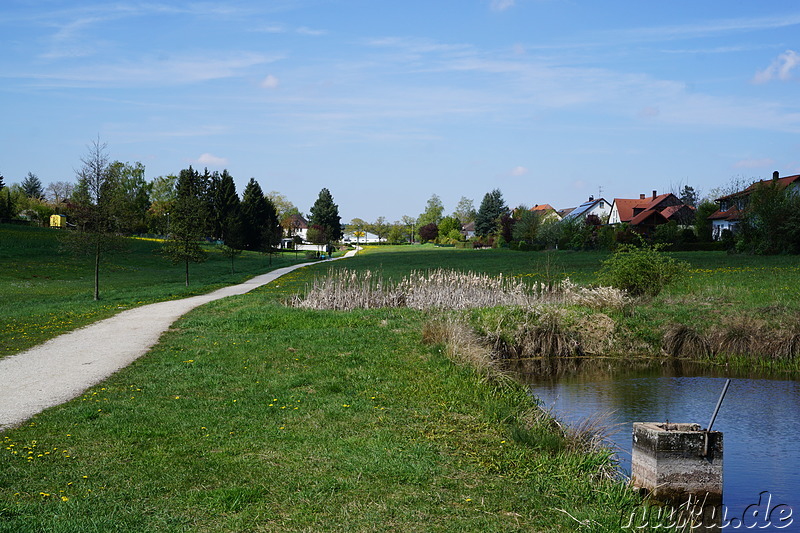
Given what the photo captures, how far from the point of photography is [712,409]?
1147 centimetres

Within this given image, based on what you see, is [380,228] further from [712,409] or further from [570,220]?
[712,409]

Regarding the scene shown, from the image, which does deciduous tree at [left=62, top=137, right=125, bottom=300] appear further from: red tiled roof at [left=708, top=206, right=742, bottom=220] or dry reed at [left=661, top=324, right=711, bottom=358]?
red tiled roof at [left=708, top=206, right=742, bottom=220]

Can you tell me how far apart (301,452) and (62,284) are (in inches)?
1173

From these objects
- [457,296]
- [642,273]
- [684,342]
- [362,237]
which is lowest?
[684,342]

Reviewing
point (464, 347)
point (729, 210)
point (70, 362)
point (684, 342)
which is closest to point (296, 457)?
point (464, 347)

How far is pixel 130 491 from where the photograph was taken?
6.13 m

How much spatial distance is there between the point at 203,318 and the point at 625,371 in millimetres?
10966

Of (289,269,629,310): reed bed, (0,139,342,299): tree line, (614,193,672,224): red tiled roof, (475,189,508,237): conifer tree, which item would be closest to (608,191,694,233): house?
(614,193,672,224): red tiled roof

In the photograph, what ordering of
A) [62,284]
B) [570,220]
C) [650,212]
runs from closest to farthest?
[62,284], [570,220], [650,212]

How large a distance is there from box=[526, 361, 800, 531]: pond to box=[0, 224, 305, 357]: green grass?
11335 mm

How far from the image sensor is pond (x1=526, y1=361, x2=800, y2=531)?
26.6 feet

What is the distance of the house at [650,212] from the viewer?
84.1m

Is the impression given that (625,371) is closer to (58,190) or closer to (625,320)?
(625,320)

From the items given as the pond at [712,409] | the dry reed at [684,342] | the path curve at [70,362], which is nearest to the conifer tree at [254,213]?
the path curve at [70,362]
